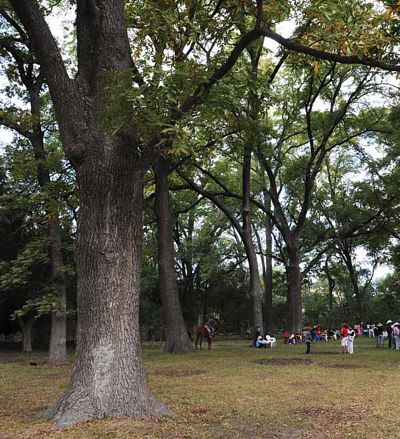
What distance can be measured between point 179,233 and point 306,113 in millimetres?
16122

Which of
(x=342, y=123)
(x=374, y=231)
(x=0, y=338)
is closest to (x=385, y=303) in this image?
(x=374, y=231)

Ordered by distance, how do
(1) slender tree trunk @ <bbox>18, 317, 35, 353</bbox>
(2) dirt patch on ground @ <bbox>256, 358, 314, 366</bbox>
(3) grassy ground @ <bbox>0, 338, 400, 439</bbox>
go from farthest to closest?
(1) slender tree trunk @ <bbox>18, 317, 35, 353</bbox> < (2) dirt patch on ground @ <bbox>256, 358, 314, 366</bbox> < (3) grassy ground @ <bbox>0, 338, 400, 439</bbox>

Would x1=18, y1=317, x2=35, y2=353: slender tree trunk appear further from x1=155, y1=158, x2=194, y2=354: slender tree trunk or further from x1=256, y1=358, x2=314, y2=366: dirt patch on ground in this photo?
x1=256, y1=358, x2=314, y2=366: dirt patch on ground

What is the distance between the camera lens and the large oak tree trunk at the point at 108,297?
631 cm

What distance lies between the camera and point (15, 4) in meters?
7.18

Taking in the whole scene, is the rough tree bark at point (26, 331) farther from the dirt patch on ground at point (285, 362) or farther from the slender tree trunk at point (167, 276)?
the dirt patch on ground at point (285, 362)

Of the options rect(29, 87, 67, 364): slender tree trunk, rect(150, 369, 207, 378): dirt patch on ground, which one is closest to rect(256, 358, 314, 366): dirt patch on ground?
rect(150, 369, 207, 378): dirt patch on ground

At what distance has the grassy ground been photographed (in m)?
5.79

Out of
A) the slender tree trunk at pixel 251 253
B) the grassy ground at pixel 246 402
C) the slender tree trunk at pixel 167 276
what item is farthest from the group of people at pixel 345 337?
the slender tree trunk at pixel 167 276

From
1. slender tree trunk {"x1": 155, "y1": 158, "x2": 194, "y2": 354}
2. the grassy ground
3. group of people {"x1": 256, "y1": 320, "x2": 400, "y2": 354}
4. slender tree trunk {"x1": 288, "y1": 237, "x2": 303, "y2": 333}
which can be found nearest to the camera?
the grassy ground

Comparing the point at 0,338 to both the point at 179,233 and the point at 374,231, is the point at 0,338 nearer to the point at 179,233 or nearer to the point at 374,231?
the point at 179,233

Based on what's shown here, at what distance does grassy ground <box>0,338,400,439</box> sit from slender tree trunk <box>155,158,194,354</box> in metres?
4.87

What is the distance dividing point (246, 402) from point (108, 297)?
302cm

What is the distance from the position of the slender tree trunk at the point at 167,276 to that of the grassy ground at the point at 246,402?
4.87m
